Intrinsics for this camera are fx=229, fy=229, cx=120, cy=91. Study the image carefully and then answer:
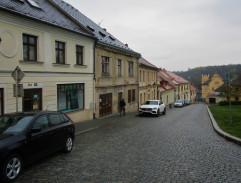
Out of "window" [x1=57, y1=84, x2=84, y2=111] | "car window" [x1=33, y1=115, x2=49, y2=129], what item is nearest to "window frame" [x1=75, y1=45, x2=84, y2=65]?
"window" [x1=57, y1=84, x2=84, y2=111]

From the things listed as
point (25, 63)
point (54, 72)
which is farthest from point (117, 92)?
point (25, 63)

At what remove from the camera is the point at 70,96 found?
15.5 metres

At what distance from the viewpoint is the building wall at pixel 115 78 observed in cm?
1884

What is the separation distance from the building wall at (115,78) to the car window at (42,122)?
11363 millimetres

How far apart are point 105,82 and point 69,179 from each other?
14708 mm

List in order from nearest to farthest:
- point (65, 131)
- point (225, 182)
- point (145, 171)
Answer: point (225, 182)
point (145, 171)
point (65, 131)

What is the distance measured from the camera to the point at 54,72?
13852 mm

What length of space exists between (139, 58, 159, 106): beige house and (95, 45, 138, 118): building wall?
9.87 feet

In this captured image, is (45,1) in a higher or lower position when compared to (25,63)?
higher

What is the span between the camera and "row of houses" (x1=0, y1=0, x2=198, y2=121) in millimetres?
10945

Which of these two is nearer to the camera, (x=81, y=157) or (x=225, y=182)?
(x=225, y=182)

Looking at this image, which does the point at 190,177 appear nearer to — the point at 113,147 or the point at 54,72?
the point at 113,147

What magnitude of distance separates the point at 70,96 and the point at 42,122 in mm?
8573

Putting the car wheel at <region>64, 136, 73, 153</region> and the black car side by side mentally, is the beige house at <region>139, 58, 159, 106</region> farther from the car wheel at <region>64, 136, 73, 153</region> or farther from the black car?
the black car
